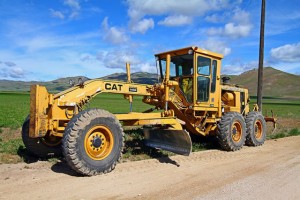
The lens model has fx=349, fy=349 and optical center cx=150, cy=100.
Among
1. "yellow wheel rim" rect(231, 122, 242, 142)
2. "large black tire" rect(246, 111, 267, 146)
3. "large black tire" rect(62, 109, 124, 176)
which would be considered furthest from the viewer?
"large black tire" rect(246, 111, 267, 146)

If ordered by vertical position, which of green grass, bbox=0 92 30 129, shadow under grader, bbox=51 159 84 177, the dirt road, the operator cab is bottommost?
the dirt road

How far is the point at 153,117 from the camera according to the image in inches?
350

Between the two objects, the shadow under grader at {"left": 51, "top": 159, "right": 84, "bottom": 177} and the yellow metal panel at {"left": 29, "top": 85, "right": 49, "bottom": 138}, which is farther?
the shadow under grader at {"left": 51, "top": 159, "right": 84, "bottom": 177}

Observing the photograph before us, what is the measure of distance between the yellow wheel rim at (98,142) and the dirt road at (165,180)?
0.48 m

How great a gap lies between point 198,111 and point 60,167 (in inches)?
203

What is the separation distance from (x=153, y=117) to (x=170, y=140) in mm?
904

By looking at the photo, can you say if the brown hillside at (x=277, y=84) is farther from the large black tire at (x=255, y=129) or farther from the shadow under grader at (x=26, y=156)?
the shadow under grader at (x=26, y=156)

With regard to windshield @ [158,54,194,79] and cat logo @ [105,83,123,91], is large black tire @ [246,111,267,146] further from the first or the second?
cat logo @ [105,83,123,91]

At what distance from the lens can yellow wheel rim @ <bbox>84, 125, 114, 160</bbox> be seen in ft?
23.4

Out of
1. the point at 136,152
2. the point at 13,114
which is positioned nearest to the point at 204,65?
the point at 136,152

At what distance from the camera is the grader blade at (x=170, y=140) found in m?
8.75

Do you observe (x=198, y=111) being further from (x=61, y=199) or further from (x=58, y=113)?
(x=61, y=199)

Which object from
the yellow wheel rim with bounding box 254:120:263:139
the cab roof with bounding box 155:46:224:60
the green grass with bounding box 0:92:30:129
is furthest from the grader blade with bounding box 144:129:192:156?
the green grass with bounding box 0:92:30:129

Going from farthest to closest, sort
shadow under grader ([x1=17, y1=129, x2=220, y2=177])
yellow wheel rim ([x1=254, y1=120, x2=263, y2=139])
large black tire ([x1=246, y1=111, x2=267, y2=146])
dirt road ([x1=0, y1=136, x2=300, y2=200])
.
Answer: yellow wheel rim ([x1=254, y1=120, x2=263, y2=139]), large black tire ([x1=246, y1=111, x2=267, y2=146]), shadow under grader ([x1=17, y1=129, x2=220, y2=177]), dirt road ([x1=0, y1=136, x2=300, y2=200])
